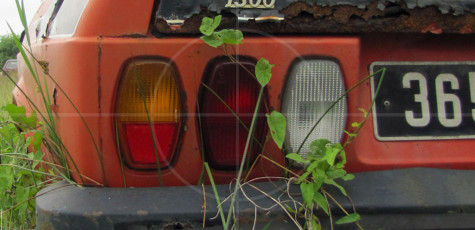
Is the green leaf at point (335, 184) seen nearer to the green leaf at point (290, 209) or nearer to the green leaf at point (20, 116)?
the green leaf at point (290, 209)

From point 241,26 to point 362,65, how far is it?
1.39ft

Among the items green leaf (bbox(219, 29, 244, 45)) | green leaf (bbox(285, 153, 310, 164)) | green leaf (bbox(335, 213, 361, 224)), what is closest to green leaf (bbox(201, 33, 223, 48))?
green leaf (bbox(219, 29, 244, 45))

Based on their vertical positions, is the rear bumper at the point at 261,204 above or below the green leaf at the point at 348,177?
below

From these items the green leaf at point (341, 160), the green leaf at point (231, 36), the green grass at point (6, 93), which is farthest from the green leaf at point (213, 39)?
the green grass at point (6, 93)

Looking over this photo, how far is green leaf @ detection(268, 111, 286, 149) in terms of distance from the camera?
5.12 feet

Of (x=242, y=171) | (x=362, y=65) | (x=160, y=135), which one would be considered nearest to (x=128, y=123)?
(x=160, y=135)

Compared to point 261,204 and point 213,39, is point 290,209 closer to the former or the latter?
point 261,204

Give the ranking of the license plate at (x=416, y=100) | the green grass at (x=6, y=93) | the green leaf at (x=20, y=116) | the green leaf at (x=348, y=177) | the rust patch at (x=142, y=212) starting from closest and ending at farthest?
1. the rust patch at (x=142, y=212)
2. the green leaf at (x=348, y=177)
3. the license plate at (x=416, y=100)
4. the green leaf at (x=20, y=116)
5. the green grass at (x=6, y=93)

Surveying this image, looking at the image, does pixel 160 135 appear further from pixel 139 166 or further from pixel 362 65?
pixel 362 65

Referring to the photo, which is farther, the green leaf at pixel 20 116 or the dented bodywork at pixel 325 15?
the green leaf at pixel 20 116

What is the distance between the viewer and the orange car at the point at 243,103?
5.08 ft

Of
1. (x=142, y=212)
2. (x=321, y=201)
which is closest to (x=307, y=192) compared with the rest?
(x=321, y=201)

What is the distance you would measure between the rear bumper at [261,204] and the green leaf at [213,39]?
1.42 ft

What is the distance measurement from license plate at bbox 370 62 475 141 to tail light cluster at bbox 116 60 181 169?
667mm
